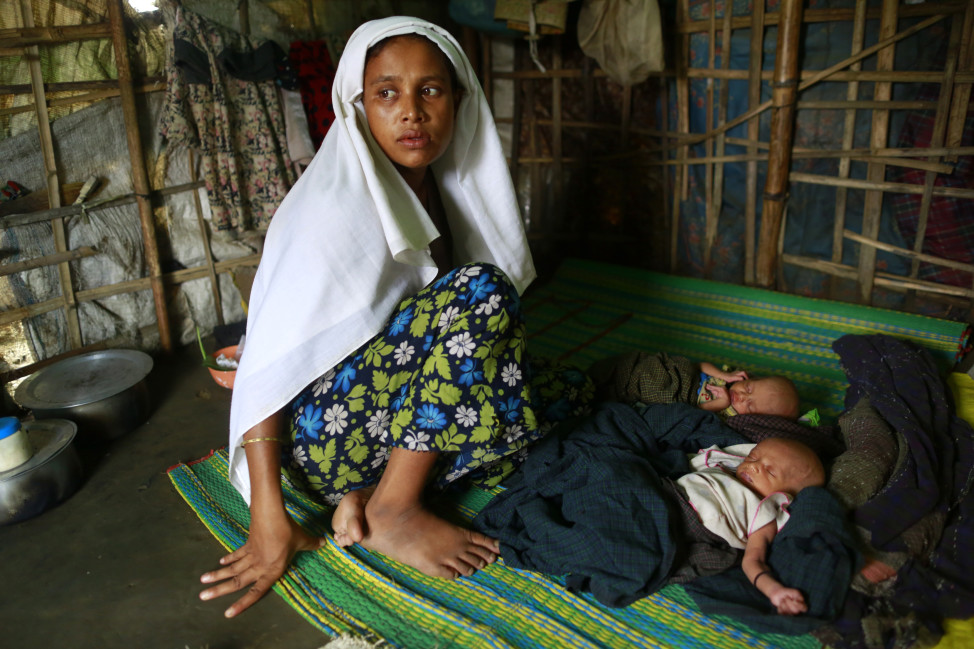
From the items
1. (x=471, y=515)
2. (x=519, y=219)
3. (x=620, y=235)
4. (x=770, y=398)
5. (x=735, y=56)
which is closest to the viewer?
(x=471, y=515)

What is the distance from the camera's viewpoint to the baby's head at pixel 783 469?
153 cm

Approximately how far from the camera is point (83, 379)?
2416 millimetres

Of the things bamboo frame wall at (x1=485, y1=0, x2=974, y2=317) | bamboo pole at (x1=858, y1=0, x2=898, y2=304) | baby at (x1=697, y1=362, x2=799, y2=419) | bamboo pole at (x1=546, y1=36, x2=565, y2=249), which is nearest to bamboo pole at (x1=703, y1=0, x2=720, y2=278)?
bamboo frame wall at (x1=485, y1=0, x2=974, y2=317)

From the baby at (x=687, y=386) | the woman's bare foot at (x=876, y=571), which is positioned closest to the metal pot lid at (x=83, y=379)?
the baby at (x=687, y=386)

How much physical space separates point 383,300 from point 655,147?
2353 millimetres

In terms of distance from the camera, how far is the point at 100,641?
4.63ft

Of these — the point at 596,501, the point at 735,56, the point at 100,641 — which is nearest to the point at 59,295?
the point at 100,641

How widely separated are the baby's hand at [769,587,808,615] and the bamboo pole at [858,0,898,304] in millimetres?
2060

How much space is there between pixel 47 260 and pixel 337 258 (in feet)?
6.08

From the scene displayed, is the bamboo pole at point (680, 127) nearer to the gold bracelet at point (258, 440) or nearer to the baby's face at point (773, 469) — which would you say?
the baby's face at point (773, 469)

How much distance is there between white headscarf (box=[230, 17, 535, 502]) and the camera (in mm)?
1364

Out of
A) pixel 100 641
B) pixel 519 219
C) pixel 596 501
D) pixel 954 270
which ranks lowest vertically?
pixel 100 641

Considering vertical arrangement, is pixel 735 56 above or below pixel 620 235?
above

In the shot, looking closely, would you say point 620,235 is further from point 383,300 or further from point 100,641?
point 100,641
